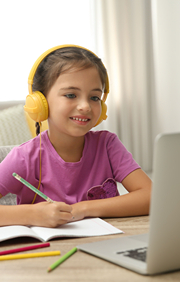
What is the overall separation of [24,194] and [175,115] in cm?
223

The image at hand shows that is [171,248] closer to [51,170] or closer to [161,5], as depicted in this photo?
[51,170]

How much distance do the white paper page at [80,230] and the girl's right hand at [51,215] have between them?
16 mm

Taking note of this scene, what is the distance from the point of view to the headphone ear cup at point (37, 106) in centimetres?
101

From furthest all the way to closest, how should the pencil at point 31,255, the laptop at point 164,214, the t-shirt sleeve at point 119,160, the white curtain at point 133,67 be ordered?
the white curtain at point 133,67, the t-shirt sleeve at point 119,160, the pencil at point 31,255, the laptop at point 164,214

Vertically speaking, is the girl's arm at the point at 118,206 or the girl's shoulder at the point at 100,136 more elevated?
the girl's shoulder at the point at 100,136

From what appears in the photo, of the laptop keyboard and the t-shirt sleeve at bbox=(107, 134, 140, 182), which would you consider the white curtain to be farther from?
the laptop keyboard

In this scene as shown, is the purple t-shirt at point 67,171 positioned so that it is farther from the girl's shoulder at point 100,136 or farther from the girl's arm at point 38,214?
the girl's arm at point 38,214

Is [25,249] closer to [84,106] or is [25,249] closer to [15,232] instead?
[15,232]

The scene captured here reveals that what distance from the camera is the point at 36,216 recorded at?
792mm

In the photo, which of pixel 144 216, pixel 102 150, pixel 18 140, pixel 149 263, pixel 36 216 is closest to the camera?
pixel 149 263

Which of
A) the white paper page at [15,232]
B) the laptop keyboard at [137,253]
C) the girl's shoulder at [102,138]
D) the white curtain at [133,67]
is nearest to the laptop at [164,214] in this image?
the laptop keyboard at [137,253]

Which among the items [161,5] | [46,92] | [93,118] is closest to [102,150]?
[93,118]

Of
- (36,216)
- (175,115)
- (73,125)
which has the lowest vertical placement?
(175,115)

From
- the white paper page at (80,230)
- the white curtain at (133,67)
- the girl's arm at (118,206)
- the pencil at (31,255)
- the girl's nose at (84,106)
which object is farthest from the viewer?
the white curtain at (133,67)
